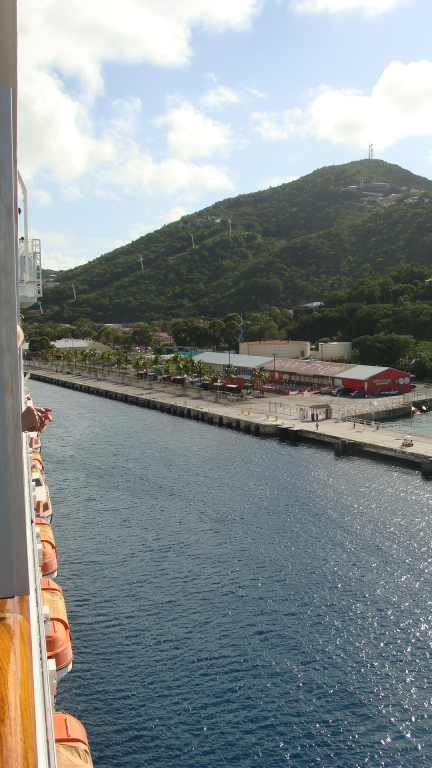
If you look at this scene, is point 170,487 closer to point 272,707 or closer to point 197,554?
point 197,554

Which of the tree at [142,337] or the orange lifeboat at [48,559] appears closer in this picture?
the orange lifeboat at [48,559]

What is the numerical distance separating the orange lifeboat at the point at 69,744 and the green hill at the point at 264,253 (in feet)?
301

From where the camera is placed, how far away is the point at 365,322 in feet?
232

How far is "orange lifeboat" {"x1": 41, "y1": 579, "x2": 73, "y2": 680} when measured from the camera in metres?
11.6

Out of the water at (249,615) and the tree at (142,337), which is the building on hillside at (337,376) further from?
the tree at (142,337)

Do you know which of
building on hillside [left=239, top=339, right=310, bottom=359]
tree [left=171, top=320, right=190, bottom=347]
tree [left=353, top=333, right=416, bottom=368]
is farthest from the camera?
tree [left=171, top=320, right=190, bottom=347]

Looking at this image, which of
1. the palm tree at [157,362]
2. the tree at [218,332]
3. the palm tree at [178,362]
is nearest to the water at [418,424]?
the palm tree at [178,362]

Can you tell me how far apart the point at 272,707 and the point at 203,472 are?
57.8 ft

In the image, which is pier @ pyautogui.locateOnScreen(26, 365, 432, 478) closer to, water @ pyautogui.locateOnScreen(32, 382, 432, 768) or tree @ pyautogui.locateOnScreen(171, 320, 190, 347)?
water @ pyautogui.locateOnScreen(32, 382, 432, 768)

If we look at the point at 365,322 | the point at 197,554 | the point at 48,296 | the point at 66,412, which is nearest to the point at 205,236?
the point at 48,296

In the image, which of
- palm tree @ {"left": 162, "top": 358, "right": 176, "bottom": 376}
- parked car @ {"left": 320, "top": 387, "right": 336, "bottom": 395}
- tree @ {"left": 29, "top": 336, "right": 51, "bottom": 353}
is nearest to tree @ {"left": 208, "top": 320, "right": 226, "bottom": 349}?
palm tree @ {"left": 162, "top": 358, "right": 176, "bottom": 376}

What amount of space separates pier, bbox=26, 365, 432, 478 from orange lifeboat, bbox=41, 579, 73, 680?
65.8 feet

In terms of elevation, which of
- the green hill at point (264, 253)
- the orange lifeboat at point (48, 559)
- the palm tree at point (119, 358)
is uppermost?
the green hill at point (264, 253)

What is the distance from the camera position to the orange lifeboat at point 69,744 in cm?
965
